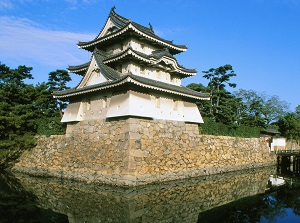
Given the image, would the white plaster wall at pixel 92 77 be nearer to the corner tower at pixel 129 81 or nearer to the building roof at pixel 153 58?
the corner tower at pixel 129 81

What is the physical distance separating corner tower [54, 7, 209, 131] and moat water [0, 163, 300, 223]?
3912 millimetres

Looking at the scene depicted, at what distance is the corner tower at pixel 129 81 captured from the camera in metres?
13.3

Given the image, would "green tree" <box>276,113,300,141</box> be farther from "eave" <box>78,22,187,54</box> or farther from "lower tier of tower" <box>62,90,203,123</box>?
"eave" <box>78,22,187,54</box>

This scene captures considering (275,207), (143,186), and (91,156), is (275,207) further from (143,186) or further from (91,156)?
(91,156)

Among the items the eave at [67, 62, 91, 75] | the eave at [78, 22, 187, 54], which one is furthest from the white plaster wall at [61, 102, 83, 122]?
the eave at [78, 22, 187, 54]

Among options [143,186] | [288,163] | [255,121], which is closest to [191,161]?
[143,186]

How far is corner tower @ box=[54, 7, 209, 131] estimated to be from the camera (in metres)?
13.3

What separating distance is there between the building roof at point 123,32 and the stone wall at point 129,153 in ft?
17.4

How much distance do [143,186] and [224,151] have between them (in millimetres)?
8339

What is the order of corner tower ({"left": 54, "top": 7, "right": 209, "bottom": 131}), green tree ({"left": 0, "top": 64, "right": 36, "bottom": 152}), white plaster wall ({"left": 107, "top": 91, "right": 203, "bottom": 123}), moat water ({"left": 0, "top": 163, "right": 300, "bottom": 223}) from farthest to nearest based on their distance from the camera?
1. green tree ({"left": 0, "top": 64, "right": 36, "bottom": 152})
2. corner tower ({"left": 54, "top": 7, "right": 209, "bottom": 131})
3. white plaster wall ({"left": 107, "top": 91, "right": 203, "bottom": 123})
4. moat water ({"left": 0, "top": 163, "right": 300, "bottom": 223})

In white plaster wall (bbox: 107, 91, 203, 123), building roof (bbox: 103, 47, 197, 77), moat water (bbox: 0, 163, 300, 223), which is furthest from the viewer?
building roof (bbox: 103, 47, 197, 77)

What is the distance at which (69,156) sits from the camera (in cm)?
1505

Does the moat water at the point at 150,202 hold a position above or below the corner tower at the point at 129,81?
below

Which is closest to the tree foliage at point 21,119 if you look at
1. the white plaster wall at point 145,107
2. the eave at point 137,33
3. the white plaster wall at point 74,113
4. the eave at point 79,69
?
the white plaster wall at point 74,113
